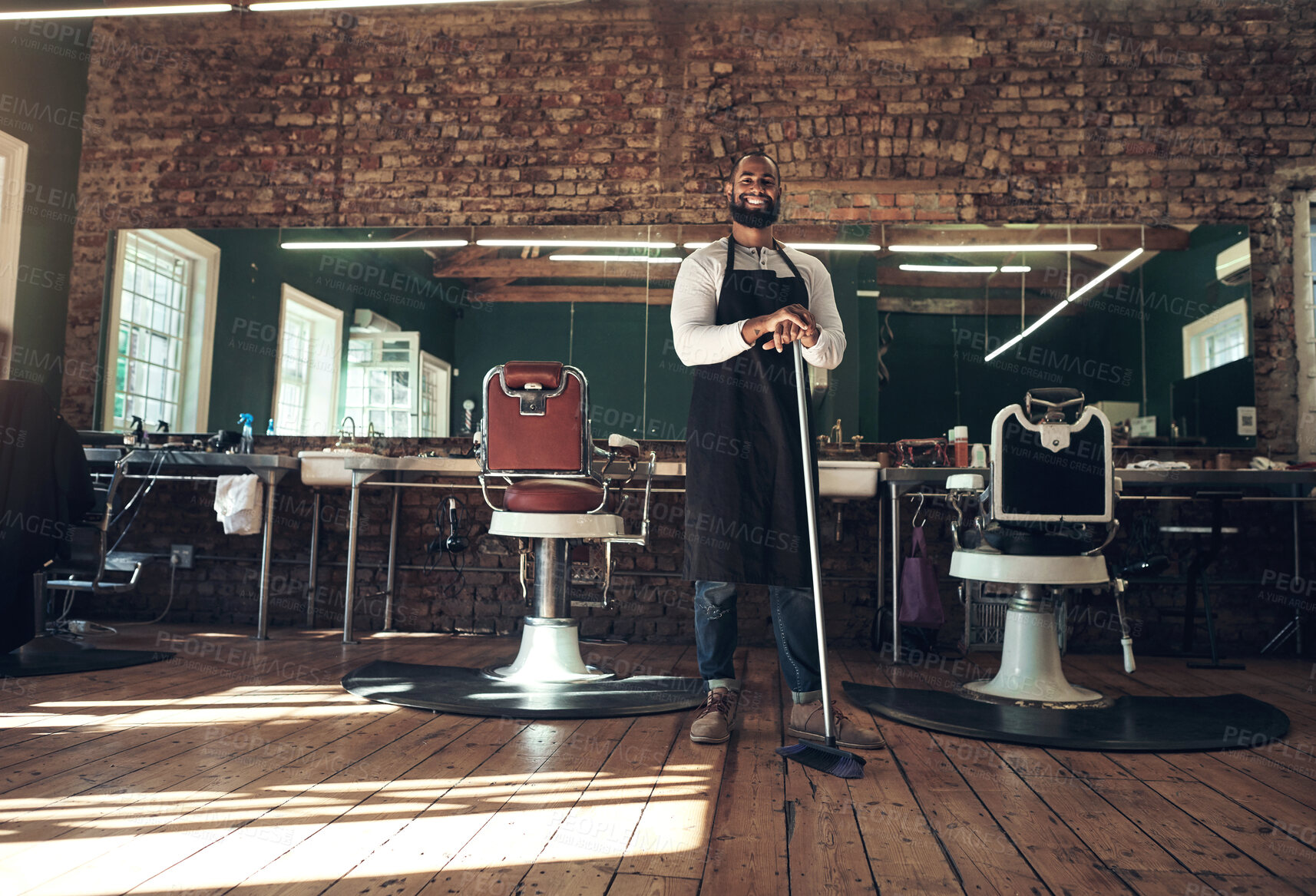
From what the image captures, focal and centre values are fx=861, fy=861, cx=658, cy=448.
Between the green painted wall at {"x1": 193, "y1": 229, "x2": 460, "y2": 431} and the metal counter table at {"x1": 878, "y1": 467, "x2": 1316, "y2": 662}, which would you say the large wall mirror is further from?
the metal counter table at {"x1": 878, "y1": 467, "x2": 1316, "y2": 662}

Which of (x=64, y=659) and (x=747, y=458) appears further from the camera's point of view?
(x=64, y=659)

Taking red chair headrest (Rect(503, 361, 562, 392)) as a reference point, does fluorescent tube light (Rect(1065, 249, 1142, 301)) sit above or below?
above

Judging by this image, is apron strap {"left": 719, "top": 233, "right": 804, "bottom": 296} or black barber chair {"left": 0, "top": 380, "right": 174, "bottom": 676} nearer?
apron strap {"left": 719, "top": 233, "right": 804, "bottom": 296}

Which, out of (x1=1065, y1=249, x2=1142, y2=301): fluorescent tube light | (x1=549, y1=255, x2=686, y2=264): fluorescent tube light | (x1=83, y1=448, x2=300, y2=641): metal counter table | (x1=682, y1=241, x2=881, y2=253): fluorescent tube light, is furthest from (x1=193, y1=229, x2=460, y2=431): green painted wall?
(x1=1065, y1=249, x2=1142, y2=301): fluorescent tube light

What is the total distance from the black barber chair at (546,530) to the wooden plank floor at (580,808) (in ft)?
0.95

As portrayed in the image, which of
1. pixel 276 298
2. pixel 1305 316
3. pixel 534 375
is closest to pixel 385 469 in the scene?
pixel 534 375

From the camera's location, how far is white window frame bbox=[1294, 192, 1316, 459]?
4.77 m

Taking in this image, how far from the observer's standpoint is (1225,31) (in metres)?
5.00

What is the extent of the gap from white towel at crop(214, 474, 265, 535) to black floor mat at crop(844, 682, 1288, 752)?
310cm

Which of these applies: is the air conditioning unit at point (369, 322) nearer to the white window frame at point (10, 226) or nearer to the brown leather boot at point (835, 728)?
the white window frame at point (10, 226)

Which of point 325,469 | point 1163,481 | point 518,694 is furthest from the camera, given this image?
point 325,469

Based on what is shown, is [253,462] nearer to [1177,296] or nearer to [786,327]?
[786,327]

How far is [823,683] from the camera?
2248mm

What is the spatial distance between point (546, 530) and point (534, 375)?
58 cm
